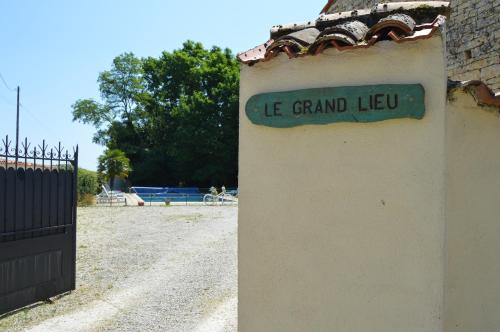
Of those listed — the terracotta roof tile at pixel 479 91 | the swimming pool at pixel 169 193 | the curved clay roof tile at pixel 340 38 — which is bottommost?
the swimming pool at pixel 169 193

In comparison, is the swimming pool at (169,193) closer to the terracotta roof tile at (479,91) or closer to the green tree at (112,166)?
the green tree at (112,166)

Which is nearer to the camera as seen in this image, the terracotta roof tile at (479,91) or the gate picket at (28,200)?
the terracotta roof tile at (479,91)

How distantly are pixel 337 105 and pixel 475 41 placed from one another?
5.27 meters

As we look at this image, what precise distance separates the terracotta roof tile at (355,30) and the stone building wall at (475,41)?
13.0ft

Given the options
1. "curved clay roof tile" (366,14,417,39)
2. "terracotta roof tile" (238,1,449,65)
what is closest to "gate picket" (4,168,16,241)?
"terracotta roof tile" (238,1,449,65)

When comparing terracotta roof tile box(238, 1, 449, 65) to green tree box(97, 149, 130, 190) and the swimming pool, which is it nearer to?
the swimming pool

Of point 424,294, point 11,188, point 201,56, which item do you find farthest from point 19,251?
point 201,56

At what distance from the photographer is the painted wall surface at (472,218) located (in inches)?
110

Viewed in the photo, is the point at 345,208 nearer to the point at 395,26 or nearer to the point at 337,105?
the point at 337,105

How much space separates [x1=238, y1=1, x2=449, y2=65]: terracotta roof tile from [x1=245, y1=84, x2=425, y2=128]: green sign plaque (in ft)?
0.85

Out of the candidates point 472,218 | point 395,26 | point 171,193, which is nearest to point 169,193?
point 171,193

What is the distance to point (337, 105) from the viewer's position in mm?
2516

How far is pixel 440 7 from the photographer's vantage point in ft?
9.67

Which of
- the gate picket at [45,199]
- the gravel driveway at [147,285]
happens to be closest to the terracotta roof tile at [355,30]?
the gravel driveway at [147,285]
